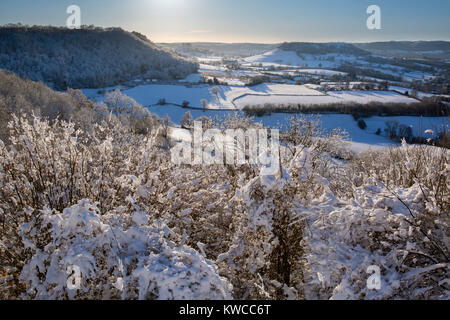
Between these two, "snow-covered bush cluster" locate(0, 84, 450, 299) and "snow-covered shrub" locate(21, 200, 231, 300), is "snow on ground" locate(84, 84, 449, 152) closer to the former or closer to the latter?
"snow-covered bush cluster" locate(0, 84, 450, 299)

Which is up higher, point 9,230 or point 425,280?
point 9,230

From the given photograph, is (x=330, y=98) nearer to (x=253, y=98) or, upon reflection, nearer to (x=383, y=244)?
(x=253, y=98)

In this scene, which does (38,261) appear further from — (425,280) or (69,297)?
(425,280)

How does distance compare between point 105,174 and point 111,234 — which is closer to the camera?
point 111,234

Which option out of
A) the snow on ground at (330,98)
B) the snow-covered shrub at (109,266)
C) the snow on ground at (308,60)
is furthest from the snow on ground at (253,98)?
the snow on ground at (308,60)

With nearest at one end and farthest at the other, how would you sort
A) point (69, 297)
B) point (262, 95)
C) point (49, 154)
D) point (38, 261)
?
point (69, 297) < point (38, 261) < point (49, 154) < point (262, 95)

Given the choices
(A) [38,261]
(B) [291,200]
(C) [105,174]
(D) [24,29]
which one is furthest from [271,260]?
(D) [24,29]
